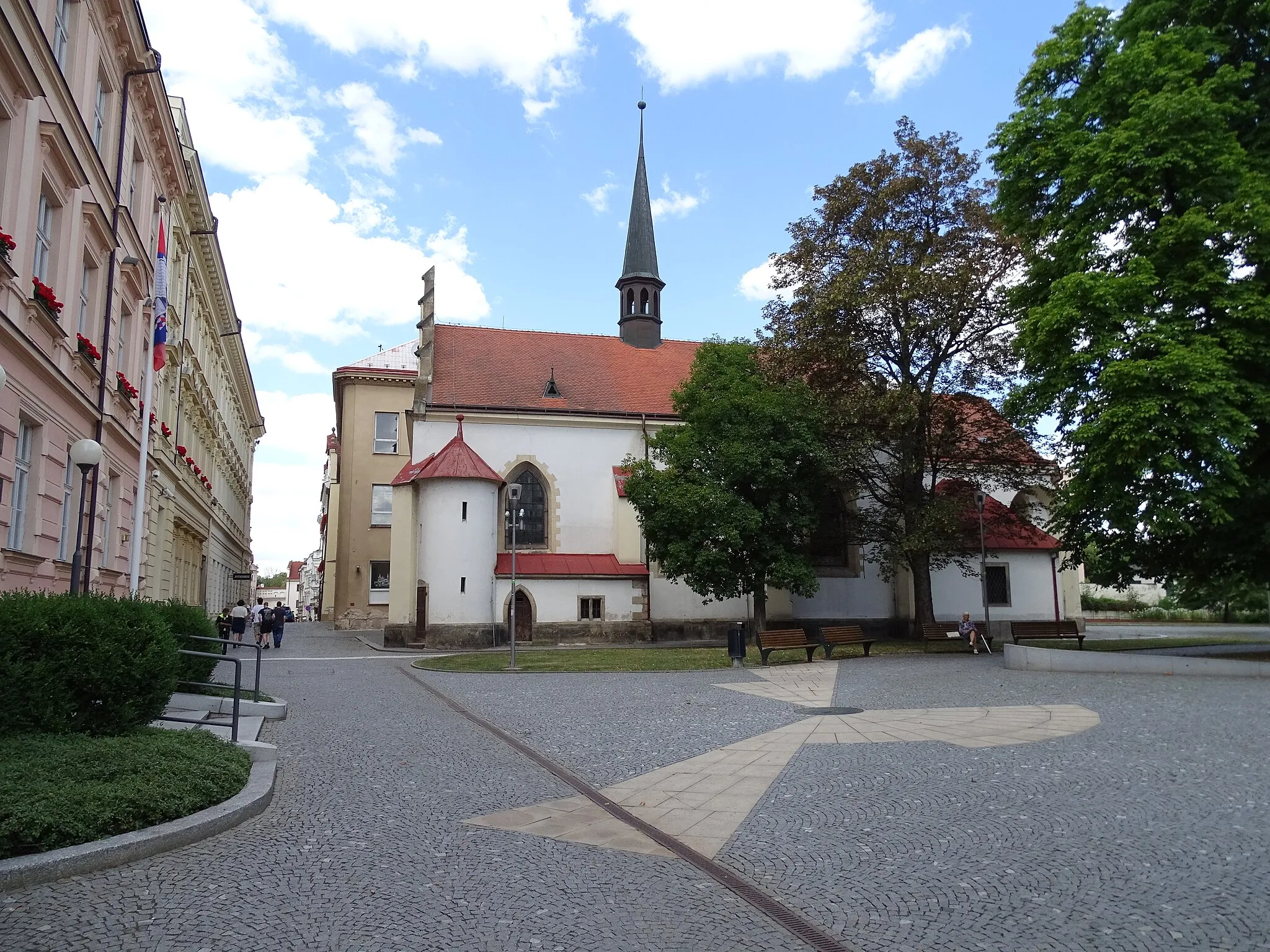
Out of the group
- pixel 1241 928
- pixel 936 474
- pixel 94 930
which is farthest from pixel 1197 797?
pixel 936 474

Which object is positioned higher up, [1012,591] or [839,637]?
[1012,591]

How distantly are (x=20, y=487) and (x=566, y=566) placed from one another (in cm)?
2316

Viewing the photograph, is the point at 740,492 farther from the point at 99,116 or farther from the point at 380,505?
the point at 380,505

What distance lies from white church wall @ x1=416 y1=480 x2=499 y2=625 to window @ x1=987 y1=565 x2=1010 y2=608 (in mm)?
20198

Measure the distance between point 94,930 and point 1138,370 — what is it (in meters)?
18.6

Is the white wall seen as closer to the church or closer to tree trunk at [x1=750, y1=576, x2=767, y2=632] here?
the church

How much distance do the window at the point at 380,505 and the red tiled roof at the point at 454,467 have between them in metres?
13.2

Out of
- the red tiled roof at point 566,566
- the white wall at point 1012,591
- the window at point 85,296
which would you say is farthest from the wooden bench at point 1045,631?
the window at point 85,296

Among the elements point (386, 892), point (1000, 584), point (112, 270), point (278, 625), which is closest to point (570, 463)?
point (278, 625)

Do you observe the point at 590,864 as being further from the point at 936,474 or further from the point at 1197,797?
the point at 936,474

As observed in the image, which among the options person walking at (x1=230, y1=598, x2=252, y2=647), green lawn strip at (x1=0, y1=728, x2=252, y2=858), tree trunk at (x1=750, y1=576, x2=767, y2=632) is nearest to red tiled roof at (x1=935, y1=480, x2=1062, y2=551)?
tree trunk at (x1=750, y1=576, x2=767, y2=632)

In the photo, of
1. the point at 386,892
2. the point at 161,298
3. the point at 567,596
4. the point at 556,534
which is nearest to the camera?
the point at 386,892

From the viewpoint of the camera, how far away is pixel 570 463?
38125 mm

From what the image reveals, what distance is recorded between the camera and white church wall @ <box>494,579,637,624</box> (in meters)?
34.5
